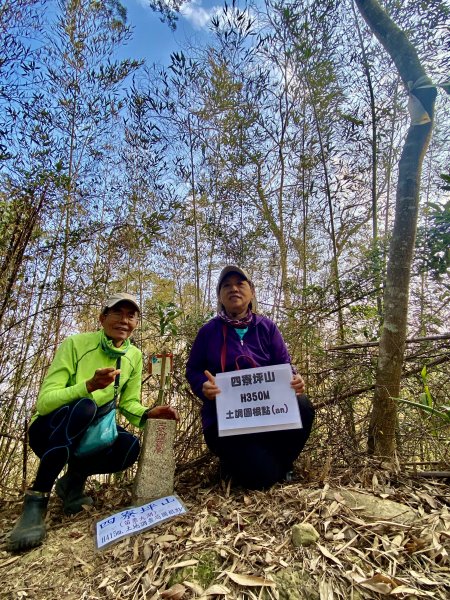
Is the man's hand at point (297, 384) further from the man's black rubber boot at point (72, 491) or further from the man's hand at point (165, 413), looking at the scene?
the man's black rubber boot at point (72, 491)

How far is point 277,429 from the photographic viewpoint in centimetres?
→ 185

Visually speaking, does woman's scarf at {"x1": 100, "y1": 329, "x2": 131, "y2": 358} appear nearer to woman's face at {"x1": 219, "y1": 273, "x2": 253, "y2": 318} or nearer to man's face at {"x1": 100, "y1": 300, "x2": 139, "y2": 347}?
man's face at {"x1": 100, "y1": 300, "x2": 139, "y2": 347}

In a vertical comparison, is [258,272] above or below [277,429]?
above

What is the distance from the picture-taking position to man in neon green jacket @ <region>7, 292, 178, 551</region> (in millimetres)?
1782

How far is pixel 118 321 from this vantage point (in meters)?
2.04

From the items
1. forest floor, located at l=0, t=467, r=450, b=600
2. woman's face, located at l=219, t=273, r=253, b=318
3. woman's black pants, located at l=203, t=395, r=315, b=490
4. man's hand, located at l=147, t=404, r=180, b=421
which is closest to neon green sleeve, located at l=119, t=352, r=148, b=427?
man's hand, located at l=147, t=404, r=180, b=421

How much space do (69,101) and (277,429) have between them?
11.7ft

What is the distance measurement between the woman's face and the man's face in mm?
584

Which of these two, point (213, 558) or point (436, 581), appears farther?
point (213, 558)

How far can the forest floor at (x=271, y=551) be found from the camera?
3.84 ft

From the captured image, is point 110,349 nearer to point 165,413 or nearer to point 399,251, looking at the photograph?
point 165,413

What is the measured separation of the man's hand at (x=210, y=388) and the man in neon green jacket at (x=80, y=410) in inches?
9.4

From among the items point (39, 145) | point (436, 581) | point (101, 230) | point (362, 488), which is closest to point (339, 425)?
point (362, 488)

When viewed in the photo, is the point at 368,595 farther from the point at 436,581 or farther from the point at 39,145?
the point at 39,145
